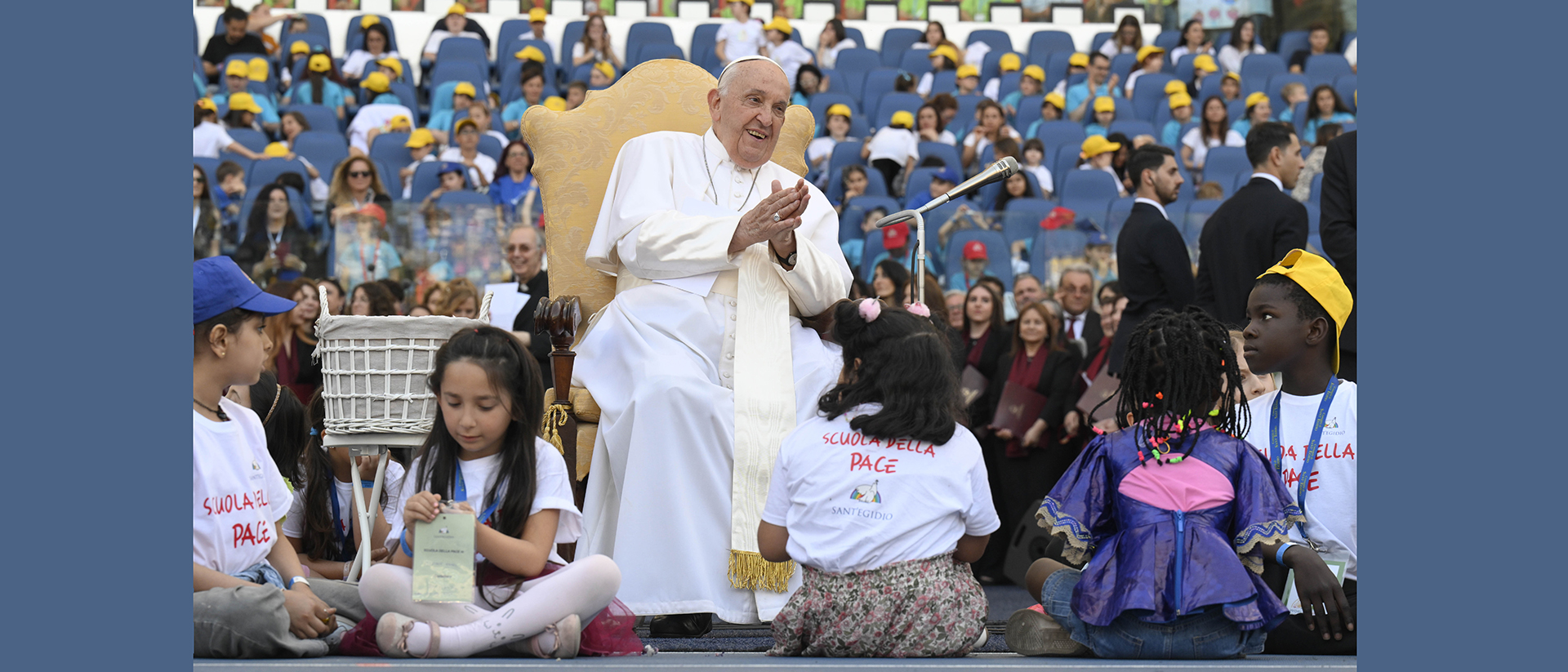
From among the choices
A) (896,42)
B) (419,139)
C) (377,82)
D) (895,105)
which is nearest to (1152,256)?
(419,139)

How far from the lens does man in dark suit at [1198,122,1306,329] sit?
4840 millimetres

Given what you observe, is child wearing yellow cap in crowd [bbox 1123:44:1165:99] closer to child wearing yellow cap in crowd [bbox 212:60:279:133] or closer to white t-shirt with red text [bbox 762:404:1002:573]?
child wearing yellow cap in crowd [bbox 212:60:279:133]

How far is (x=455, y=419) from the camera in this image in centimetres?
265

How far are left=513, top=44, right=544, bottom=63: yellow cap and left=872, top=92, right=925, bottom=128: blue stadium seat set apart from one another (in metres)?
2.84

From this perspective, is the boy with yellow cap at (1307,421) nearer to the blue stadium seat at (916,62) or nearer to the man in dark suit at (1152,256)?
the man in dark suit at (1152,256)

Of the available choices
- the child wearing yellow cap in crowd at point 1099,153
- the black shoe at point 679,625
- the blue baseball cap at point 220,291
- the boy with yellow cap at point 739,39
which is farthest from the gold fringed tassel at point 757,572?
the boy with yellow cap at point 739,39

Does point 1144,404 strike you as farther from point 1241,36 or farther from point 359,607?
point 1241,36

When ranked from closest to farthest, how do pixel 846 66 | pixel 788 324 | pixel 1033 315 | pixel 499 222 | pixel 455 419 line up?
pixel 455 419 < pixel 788 324 < pixel 1033 315 < pixel 499 222 < pixel 846 66

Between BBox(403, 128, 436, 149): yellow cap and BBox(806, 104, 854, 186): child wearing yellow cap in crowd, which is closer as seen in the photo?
BBox(403, 128, 436, 149): yellow cap

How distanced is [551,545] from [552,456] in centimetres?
18

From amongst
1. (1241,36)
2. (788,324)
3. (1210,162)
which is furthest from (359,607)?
(1241,36)

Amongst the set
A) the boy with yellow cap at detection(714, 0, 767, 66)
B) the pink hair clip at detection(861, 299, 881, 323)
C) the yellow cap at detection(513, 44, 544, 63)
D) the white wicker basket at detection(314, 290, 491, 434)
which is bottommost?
the white wicker basket at detection(314, 290, 491, 434)

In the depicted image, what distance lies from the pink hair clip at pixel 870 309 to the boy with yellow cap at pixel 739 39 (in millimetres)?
10280

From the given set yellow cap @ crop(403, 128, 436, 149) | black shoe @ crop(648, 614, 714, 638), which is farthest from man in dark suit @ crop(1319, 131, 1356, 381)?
yellow cap @ crop(403, 128, 436, 149)
